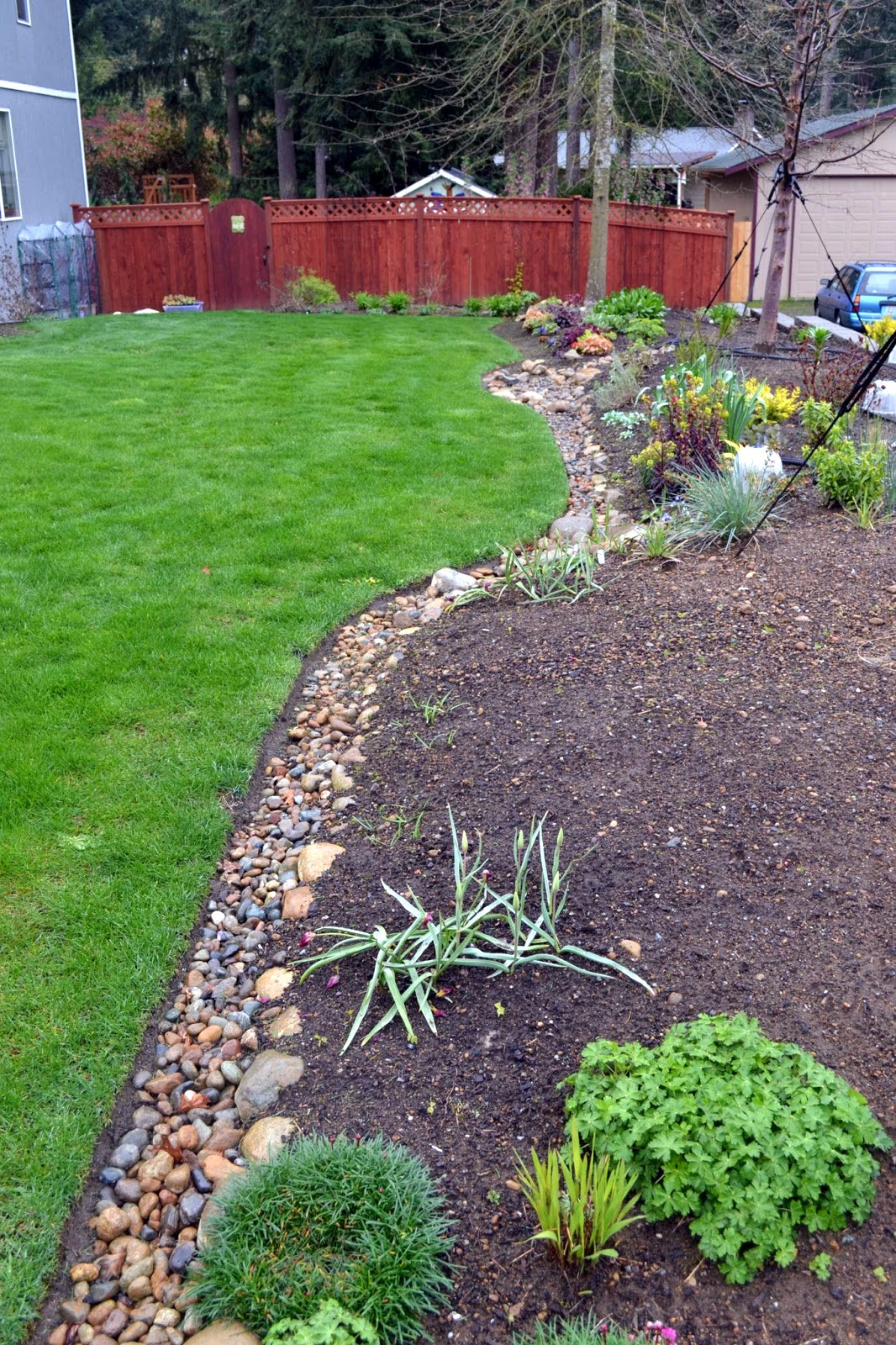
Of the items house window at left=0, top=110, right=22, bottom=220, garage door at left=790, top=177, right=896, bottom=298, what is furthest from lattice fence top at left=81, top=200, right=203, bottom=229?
garage door at left=790, top=177, right=896, bottom=298

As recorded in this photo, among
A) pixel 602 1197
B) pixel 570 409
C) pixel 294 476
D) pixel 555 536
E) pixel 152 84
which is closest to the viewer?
pixel 602 1197

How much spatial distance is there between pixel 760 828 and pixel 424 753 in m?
1.23

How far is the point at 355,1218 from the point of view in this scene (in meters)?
2.19

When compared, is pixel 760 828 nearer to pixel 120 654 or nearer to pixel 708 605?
pixel 708 605

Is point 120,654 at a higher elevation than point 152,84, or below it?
below

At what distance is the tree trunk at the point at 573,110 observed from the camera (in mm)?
14867

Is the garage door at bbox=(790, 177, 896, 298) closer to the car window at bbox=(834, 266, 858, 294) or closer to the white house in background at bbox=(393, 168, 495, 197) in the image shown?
the car window at bbox=(834, 266, 858, 294)

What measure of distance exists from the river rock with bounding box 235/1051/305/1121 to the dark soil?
6cm

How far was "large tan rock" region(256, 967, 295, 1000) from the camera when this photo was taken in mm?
3064

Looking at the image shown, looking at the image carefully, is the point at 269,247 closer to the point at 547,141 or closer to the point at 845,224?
the point at 547,141

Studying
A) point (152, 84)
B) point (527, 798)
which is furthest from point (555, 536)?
point (152, 84)

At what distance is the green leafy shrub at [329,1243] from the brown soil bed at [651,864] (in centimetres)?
9

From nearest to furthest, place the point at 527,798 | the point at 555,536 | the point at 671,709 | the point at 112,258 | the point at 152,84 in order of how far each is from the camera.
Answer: the point at 527,798
the point at 671,709
the point at 555,536
the point at 112,258
the point at 152,84

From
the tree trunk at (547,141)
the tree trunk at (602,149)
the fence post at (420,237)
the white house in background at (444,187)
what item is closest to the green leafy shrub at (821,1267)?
the tree trunk at (602,149)
